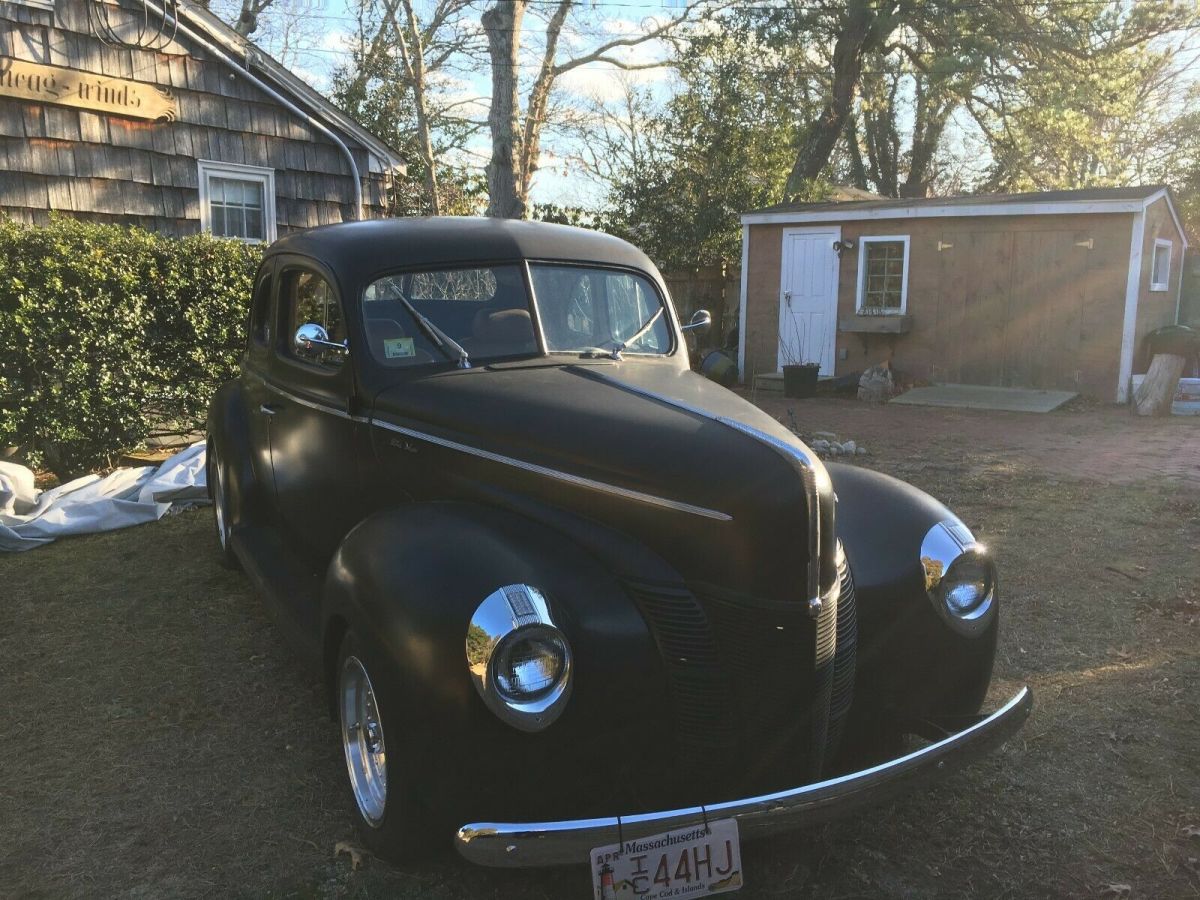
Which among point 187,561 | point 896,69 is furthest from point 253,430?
→ point 896,69

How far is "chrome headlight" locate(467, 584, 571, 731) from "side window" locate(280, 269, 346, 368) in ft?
5.35

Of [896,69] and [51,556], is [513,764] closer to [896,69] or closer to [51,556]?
[51,556]

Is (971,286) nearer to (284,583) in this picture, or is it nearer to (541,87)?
(541,87)

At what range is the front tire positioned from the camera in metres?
2.27

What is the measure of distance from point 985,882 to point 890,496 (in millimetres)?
1161

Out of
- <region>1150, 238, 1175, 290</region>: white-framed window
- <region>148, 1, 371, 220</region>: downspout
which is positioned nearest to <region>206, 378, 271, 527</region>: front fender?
<region>148, 1, 371, 220</region>: downspout

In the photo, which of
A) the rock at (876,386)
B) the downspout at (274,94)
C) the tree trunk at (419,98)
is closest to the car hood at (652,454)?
the downspout at (274,94)

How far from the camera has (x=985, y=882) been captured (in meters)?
2.50

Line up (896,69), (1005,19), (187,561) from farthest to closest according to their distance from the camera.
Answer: (896,69), (1005,19), (187,561)

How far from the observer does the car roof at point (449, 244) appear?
346 cm

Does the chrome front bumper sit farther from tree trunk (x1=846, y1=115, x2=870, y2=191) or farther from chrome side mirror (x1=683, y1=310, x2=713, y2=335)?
tree trunk (x1=846, y1=115, x2=870, y2=191)

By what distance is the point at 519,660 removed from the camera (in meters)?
2.13

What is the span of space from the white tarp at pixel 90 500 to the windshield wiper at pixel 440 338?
3722mm

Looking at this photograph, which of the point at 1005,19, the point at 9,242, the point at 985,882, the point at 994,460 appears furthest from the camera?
the point at 1005,19
